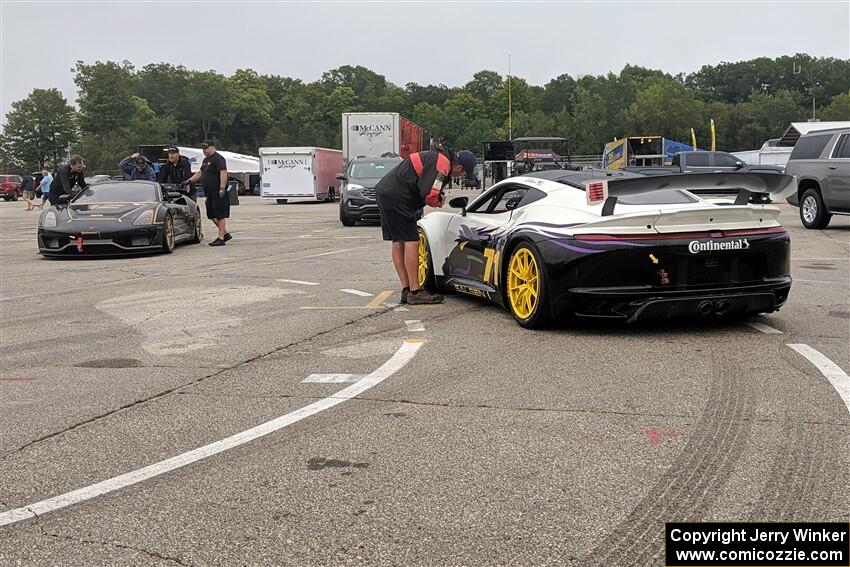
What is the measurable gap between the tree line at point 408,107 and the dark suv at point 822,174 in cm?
8930

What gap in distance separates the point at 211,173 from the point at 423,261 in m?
7.58

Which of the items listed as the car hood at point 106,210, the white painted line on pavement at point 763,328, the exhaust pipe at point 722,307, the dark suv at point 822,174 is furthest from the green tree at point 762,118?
the exhaust pipe at point 722,307

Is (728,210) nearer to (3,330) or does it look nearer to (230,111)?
(3,330)

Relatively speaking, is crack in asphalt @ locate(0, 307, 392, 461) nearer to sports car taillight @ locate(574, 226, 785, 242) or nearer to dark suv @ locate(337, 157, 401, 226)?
sports car taillight @ locate(574, 226, 785, 242)

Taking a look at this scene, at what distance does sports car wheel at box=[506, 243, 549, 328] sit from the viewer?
21.2 ft

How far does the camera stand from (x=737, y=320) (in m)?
7.02

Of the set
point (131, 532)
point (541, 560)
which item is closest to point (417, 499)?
point (541, 560)

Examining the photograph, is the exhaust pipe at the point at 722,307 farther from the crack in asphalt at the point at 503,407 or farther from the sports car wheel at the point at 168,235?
the sports car wheel at the point at 168,235

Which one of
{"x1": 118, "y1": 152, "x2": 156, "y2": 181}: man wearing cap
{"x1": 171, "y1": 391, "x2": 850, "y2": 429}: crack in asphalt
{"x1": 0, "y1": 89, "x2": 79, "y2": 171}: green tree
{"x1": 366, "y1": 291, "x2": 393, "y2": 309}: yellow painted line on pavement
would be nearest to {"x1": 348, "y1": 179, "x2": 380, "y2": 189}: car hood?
{"x1": 118, "y1": 152, "x2": 156, "y2": 181}: man wearing cap

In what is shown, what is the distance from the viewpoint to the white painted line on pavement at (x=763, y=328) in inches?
257

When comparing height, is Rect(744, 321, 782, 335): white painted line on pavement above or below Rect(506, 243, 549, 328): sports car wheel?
below

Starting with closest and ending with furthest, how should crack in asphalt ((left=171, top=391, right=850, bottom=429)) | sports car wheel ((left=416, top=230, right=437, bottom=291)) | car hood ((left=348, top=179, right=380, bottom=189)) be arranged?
crack in asphalt ((left=171, top=391, right=850, bottom=429)) < sports car wheel ((left=416, top=230, right=437, bottom=291)) < car hood ((left=348, top=179, right=380, bottom=189))

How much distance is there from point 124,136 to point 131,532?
112 meters

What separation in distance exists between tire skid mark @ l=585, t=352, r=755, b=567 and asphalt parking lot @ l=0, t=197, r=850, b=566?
0.04ft
